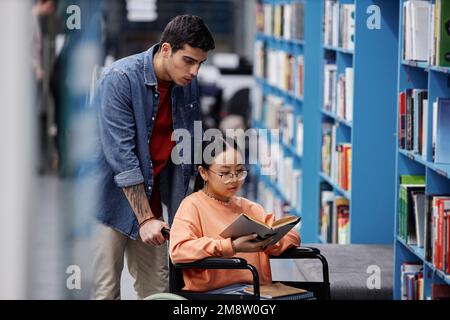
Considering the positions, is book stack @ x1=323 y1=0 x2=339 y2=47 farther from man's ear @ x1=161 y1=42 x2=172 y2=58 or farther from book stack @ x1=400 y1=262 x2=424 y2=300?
man's ear @ x1=161 y1=42 x2=172 y2=58

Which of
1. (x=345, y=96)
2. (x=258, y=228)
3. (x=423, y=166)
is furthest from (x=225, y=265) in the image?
(x=345, y=96)

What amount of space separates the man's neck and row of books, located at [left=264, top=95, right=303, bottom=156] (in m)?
2.91

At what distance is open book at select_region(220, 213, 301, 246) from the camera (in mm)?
3074

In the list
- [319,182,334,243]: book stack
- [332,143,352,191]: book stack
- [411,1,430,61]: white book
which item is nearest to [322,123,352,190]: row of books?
[332,143,352,191]: book stack

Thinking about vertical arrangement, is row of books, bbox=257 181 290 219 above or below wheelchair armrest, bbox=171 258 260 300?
below

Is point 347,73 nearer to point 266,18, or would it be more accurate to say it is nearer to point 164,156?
point 164,156

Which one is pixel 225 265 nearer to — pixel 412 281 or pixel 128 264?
pixel 128 264

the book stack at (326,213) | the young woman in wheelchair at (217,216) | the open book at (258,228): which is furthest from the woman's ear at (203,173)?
the book stack at (326,213)

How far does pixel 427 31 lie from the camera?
160 inches

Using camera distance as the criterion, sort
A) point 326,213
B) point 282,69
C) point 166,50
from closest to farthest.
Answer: point 166,50 → point 326,213 → point 282,69

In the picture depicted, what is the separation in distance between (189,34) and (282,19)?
4286 mm

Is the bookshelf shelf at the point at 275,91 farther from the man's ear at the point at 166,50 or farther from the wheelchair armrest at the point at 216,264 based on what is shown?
the wheelchair armrest at the point at 216,264

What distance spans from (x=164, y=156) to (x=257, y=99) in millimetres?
5612

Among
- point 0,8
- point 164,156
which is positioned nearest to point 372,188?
point 164,156
